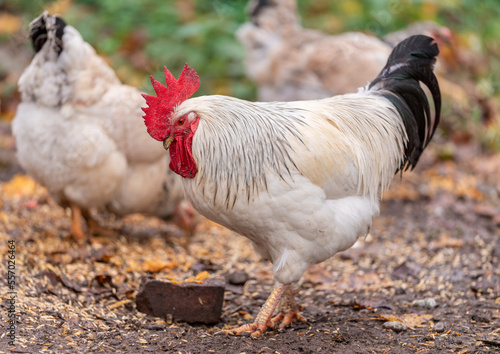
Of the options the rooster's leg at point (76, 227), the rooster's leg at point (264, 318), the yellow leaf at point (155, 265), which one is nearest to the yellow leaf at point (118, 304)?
the yellow leaf at point (155, 265)

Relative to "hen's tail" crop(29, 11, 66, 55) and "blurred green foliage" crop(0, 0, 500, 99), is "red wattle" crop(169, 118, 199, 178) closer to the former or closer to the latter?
"hen's tail" crop(29, 11, 66, 55)

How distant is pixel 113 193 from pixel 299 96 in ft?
10.9

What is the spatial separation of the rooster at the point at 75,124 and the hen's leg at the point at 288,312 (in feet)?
6.77

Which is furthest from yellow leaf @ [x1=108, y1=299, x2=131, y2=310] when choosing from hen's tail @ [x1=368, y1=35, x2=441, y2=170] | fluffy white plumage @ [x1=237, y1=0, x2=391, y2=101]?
fluffy white plumage @ [x1=237, y1=0, x2=391, y2=101]

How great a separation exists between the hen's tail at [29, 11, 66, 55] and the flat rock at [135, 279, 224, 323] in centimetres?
230

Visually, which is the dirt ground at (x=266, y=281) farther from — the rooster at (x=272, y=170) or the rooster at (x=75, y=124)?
the rooster at (x=75, y=124)

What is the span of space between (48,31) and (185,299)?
2621 millimetres

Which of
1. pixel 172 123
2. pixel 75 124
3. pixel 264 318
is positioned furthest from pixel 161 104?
pixel 75 124

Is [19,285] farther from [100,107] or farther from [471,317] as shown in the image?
[471,317]

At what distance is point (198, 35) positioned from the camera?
31.6 feet

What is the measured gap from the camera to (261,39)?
791 cm

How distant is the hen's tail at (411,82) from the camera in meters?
3.95

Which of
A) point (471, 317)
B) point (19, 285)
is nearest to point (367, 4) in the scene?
point (471, 317)

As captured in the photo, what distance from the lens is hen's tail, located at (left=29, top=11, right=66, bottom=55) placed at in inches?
183
